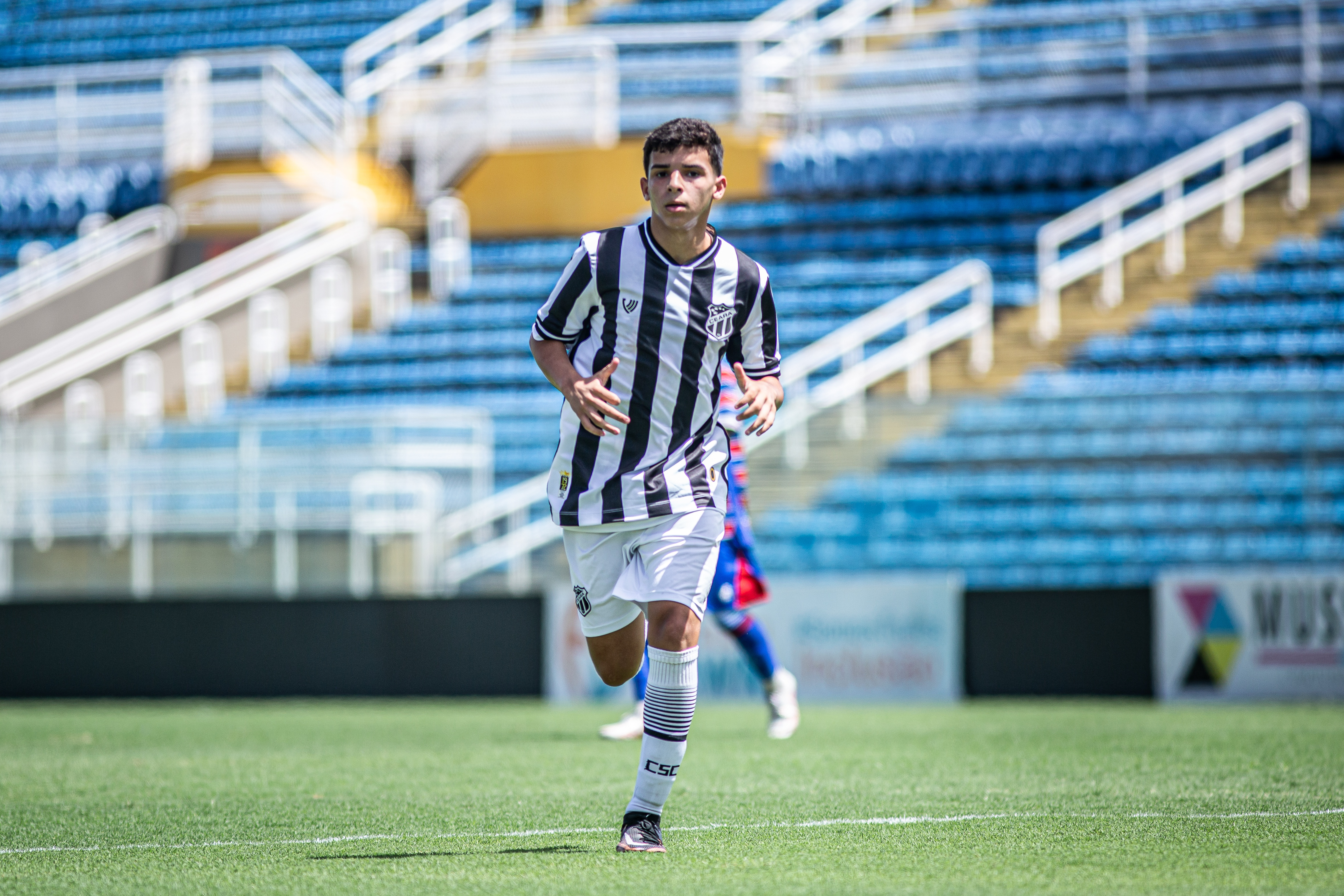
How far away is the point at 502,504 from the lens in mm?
13375

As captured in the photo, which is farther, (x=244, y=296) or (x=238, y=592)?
(x=244, y=296)

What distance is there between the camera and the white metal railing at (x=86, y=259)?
19641 mm

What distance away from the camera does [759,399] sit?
4.91 m

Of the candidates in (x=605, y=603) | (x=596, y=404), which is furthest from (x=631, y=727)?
(x=596, y=404)

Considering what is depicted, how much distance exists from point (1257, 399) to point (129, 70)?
1415 centimetres

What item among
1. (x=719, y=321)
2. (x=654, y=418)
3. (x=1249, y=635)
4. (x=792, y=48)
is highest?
(x=792, y=48)

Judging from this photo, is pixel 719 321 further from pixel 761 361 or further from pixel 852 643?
pixel 852 643

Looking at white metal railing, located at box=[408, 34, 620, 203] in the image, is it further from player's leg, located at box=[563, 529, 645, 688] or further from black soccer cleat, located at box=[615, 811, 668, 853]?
black soccer cleat, located at box=[615, 811, 668, 853]

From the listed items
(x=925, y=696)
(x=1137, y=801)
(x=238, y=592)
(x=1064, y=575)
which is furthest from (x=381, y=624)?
(x=1137, y=801)

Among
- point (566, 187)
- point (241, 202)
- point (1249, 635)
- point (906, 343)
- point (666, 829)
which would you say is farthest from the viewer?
point (241, 202)

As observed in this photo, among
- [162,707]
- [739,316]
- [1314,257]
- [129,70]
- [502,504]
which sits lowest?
[162,707]

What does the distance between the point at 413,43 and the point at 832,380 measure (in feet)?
30.6

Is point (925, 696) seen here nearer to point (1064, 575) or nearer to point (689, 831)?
point (1064, 575)

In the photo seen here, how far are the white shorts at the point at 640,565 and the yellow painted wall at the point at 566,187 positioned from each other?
14.6 meters
